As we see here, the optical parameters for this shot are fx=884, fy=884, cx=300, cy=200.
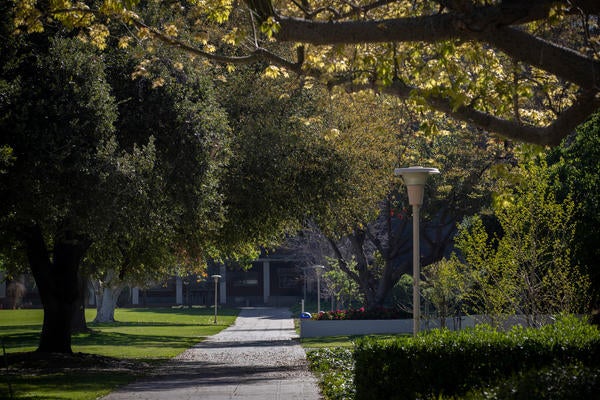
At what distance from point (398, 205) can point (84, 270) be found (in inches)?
534

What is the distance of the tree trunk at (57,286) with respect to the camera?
873 inches

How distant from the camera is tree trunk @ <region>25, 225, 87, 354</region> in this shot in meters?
22.2

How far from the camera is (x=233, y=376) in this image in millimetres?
19016

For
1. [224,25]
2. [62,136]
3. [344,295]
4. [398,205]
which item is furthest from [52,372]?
[344,295]

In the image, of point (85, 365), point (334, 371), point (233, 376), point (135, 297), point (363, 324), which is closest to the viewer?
point (334, 371)

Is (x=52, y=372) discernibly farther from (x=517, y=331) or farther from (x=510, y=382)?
(x=510, y=382)

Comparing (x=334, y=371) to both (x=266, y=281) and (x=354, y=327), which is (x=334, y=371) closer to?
(x=354, y=327)

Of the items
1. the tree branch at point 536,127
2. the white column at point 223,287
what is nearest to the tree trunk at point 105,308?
the white column at point 223,287

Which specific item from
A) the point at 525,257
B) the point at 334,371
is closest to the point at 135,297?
the point at 334,371

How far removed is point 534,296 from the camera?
1836cm

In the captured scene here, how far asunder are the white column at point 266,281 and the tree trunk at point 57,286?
70713mm

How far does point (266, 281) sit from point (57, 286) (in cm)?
7262

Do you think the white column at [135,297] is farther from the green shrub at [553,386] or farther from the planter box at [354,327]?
the green shrub at [553,386]

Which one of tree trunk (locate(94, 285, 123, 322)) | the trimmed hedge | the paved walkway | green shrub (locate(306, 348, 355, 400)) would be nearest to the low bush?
the paved walkway
